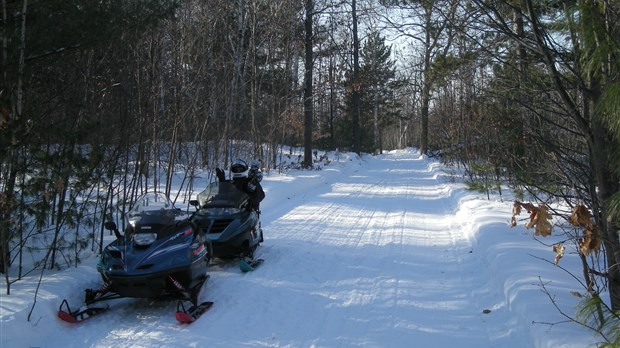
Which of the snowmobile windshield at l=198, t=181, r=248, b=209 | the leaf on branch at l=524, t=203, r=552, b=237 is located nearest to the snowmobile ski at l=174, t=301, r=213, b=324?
the snowmobile windshield at l=198, t=181, r=248, b=209

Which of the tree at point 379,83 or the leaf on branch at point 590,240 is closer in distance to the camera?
the leaf on branch at point 590,240

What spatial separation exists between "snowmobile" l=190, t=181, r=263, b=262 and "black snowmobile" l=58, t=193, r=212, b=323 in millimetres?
1210

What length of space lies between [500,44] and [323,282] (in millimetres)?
3892

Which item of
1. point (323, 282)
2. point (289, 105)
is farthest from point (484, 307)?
point (289, 105)

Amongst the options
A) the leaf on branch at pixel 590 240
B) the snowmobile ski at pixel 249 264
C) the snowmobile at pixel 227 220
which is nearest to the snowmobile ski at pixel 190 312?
the snowmobile ski at pixel 249 264

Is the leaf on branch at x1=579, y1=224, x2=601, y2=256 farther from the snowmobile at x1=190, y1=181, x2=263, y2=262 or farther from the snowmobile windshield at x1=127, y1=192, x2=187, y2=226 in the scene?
the snowmobile at x1=190, y1=181, x2=263, y2=262

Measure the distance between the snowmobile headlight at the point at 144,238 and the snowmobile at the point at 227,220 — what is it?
1.57 metres

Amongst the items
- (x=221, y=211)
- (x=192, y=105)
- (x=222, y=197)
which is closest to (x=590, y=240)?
(x=221, y=211)

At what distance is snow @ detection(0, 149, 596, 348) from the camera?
5012 millimetres

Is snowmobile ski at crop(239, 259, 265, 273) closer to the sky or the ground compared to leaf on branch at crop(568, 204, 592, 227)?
closer to the ground

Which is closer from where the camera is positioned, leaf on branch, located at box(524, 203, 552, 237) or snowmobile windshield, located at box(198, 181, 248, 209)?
leaf on branch, located at box(524, 203, 552, 237)

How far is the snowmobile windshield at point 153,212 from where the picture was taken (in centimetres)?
595

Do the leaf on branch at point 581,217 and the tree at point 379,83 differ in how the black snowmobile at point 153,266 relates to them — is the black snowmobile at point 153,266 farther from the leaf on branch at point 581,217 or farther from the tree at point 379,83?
the tree at point 379,83

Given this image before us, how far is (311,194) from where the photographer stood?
55.9ft
